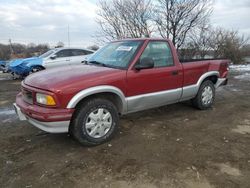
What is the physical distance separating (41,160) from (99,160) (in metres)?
0.84

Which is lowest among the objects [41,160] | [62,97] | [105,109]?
[41,160]

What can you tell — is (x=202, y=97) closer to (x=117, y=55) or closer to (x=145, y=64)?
(x=145, y=64)

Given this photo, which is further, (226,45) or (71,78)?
(226,45)

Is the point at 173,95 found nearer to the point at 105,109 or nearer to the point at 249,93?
the point at 105,109

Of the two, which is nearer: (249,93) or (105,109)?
(105,109)

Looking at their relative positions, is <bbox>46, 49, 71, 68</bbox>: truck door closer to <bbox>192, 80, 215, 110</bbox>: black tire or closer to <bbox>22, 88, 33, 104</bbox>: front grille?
<bbox>192, 80, 215, 110</bbox>: black tire

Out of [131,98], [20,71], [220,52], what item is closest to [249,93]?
[131,98]

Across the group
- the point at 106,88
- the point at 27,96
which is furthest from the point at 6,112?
the point at 106,88

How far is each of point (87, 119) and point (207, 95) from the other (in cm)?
342

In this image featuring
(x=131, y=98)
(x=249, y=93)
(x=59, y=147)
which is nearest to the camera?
(x=59, y=147)

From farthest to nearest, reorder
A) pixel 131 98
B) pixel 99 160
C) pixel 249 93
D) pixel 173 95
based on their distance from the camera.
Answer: pixel 249 93
pixel 173 95
pixel 131 98
pixel 99 160

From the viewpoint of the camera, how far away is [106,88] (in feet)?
13.8

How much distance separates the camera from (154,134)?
4727mm

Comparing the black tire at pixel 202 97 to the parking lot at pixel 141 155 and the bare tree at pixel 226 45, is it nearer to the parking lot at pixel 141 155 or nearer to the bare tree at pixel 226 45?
the parking lot at pixel 141 155
